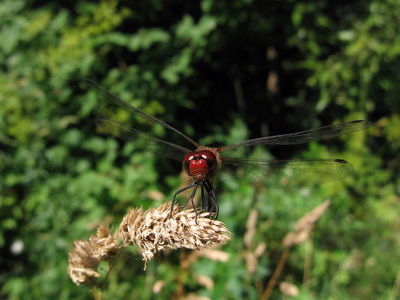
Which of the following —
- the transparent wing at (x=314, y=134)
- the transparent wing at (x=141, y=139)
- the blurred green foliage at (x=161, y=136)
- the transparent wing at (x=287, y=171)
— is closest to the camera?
the transparent wing at (x=314, y=134)

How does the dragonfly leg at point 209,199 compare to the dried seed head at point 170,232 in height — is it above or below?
below

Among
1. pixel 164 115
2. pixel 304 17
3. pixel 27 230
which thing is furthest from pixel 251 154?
pixel 27 230

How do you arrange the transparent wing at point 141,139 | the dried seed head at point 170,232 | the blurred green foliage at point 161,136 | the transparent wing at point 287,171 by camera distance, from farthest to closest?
the blurred green foliage at point 161,136 < the transparent wing at point 141,139 < the transparent wing at point 287,171 < the dried seed head at point 170,232

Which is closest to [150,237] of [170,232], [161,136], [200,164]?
[170,232]

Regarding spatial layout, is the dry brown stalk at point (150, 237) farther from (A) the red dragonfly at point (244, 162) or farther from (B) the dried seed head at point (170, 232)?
(A) the red dragonfly at point (244, 162)

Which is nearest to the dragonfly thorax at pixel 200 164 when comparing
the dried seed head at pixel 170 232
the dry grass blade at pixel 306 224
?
the dried seed head at pixel 170 232

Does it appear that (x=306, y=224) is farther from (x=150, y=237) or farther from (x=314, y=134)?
(x=150, y=237)

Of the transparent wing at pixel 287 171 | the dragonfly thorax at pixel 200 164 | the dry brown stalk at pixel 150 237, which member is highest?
the dragonfly thorax at pixel 200 164
